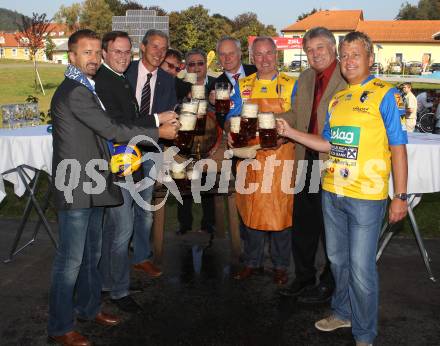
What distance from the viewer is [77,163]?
3473mm

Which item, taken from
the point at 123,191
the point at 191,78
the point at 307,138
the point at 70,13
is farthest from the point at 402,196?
the point at 70,13

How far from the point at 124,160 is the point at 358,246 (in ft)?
6.15

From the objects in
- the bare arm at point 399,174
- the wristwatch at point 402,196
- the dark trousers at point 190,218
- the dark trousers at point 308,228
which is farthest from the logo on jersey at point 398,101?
the dark trousers at point 190,218

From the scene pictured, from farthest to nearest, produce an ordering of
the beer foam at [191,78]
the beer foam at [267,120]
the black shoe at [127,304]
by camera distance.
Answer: the beer foam at [191,78]
the black shoe at [127,304]
the beer foam at [267,120]

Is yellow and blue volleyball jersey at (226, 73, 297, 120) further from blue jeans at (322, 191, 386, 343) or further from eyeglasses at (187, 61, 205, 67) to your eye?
eyeglasses at (187, 61, 205, 67)

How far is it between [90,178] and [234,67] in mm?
2621

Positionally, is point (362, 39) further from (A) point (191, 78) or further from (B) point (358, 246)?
(A) point (191, 78)

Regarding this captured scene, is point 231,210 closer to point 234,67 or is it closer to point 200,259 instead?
point 200,259

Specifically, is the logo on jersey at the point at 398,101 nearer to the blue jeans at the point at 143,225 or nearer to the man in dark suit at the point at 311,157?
the man in dark suit at the point at 311,157

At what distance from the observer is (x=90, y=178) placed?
3.54 m

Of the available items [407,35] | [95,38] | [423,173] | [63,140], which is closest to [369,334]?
[423,173]

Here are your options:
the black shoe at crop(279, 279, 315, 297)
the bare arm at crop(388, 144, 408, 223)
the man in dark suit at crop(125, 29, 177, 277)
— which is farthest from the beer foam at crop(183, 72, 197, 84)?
the bare arm at crop(388, 144, 408, 223)

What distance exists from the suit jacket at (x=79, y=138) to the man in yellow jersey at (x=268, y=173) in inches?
60.8

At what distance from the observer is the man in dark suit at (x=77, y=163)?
3.42 metres
